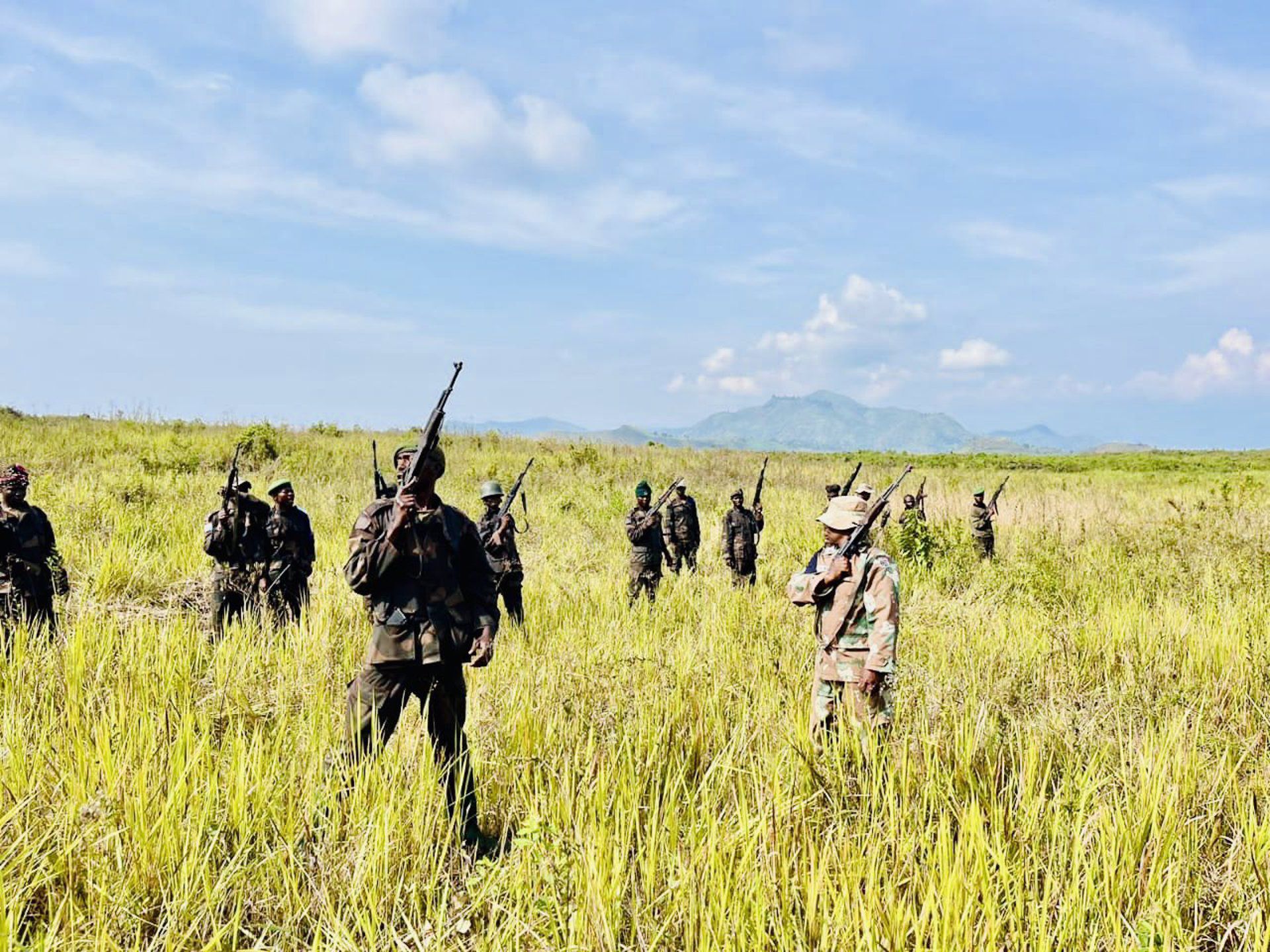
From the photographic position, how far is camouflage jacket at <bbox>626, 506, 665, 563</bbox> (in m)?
9.70

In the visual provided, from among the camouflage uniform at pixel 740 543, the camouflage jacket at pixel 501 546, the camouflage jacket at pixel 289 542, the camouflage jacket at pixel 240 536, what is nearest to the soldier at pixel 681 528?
the camouflage uniform at pixel 740 543

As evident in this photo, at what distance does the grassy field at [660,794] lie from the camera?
2.61 m

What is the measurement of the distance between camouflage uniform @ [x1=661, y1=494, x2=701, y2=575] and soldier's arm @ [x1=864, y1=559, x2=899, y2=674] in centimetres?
699

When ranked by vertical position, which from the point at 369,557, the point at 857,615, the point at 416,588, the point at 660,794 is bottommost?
the point at 660,794

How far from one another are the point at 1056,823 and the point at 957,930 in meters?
0.83

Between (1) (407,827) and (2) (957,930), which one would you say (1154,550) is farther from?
(1) (407,827)

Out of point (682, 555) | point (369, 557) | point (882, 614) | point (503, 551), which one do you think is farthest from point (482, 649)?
point (682, 555)

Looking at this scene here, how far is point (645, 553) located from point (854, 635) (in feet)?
18.5

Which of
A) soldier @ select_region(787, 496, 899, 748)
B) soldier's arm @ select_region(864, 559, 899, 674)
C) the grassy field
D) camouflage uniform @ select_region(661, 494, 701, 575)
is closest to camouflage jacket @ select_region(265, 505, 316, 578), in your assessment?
the grassy field

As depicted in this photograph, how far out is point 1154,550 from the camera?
1213cm

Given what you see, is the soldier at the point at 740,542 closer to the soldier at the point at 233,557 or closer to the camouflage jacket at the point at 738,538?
the camouflage jacket at the point at 738,538

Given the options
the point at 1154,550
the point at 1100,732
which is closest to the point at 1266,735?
the point at 1100,732

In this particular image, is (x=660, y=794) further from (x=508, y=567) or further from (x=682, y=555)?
(x=682, y=555)

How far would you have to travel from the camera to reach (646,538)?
383 inches
